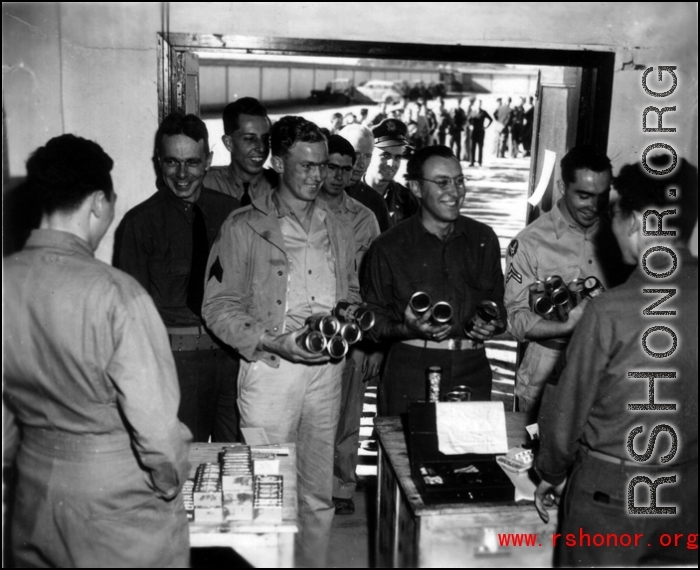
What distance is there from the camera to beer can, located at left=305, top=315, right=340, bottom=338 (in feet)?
8.60

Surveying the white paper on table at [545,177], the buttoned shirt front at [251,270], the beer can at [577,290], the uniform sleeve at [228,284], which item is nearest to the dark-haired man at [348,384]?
the buttoned shirt front at [251,270]

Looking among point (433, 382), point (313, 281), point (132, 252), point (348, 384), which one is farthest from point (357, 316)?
point (132, 252)

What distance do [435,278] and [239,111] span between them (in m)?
1.51

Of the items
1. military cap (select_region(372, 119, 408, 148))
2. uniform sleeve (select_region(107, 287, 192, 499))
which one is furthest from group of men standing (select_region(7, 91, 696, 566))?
military cap (select_region(372, 119, 408, 148))

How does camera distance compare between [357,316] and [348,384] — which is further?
[348,384]

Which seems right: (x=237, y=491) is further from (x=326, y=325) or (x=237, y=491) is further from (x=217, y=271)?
(x=217, y=271)

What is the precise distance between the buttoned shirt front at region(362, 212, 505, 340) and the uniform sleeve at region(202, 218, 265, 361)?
0.64 meters

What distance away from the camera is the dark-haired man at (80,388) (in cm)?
177

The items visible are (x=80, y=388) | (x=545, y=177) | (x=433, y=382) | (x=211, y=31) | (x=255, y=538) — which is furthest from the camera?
(x=545, y=177)

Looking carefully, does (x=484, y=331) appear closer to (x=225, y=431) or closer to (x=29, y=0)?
(x=225, y=431)

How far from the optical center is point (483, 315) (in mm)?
2947

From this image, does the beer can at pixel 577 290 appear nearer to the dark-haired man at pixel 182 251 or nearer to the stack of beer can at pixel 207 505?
the dark-haired man at pixel 182 251

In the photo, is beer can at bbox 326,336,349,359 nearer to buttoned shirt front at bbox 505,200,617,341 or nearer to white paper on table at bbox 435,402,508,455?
white paper on table at bbox 435,402,508,455

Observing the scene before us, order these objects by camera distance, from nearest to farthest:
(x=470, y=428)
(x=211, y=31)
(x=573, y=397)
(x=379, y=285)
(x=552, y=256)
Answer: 1. (x=573, y=397)
2. (x=470, y=428)
3. (x=379, y=285)
4. (x=552, y=256)
5. (x=211, y=31)
